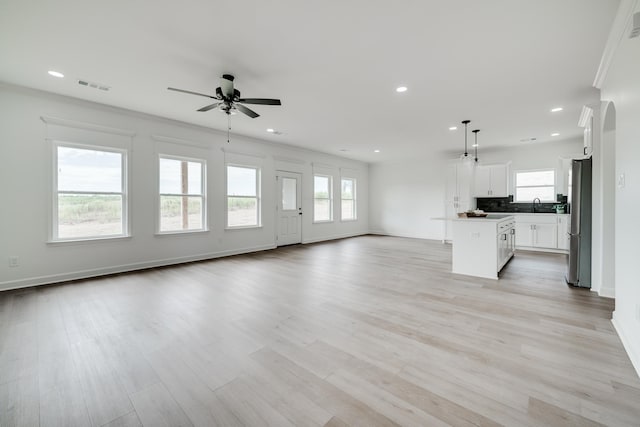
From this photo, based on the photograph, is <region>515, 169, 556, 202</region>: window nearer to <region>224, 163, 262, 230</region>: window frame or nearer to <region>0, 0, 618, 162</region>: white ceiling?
<region>0, 0, 618, 162</region>: white ceiling

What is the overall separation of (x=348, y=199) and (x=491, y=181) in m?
4.40

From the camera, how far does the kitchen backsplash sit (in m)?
6.91

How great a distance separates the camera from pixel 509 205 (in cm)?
755

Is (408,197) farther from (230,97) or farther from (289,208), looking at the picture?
(230,97)

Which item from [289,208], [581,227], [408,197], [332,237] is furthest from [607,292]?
[332,237]

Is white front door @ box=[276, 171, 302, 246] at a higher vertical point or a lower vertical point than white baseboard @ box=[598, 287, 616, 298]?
higher

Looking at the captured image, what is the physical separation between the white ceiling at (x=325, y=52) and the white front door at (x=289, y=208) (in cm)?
279

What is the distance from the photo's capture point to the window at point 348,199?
9531 mm

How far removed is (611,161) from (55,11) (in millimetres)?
6044

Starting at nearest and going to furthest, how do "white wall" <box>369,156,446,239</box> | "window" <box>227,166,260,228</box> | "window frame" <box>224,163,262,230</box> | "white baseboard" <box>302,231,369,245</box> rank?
"window frame" <box>224,163,262,230</box> < "window" <box>227,166,260,228</box> < "white baseboard" <box>302,231,369,245</box> < "white wall" <box>369,156,446,239</box>

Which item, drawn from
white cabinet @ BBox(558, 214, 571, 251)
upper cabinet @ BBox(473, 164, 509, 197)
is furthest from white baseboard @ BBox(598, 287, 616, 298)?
upper cabinet @ BBox(473, 164, 509, 197)

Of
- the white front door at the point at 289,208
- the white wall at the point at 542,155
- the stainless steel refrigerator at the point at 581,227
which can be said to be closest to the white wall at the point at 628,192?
the stainless steel refrigerator at the point at 581,227

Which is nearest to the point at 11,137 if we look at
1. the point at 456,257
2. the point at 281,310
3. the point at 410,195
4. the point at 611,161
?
the point at 281,310

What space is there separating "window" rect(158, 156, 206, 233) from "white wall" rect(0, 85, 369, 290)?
176mm
